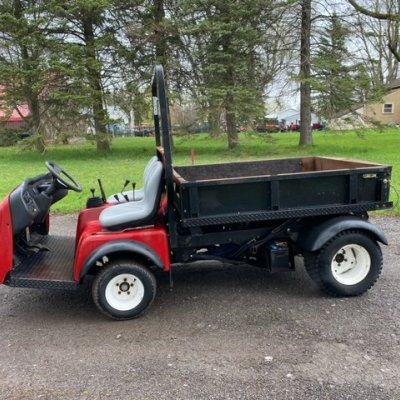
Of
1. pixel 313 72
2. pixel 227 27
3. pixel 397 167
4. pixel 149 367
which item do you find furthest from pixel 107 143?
pixel 149 367

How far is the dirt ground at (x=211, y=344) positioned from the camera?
9.66ft

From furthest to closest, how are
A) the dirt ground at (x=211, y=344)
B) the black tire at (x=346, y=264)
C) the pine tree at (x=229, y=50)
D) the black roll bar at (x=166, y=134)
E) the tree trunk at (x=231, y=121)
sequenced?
1. the tree trunk at (x=231, y=121)
2. the pine tree at (x=229, y=50)
3. the black tire at (x=346, y=264)
4. the black roll bar at (x=166, y=134)
5. the dirt ground at (x=211, y=344)

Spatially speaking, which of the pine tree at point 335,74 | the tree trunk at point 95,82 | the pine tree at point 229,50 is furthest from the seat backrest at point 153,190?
the pine tree at point 335,74

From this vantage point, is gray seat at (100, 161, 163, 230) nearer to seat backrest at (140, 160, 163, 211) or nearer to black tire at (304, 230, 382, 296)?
seat backrest at (140, 160, 163, 211)

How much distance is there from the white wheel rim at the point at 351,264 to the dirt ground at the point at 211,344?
195 millimetres

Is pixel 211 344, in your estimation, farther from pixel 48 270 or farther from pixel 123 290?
pixel 48 270

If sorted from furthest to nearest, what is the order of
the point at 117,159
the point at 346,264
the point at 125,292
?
the point at 117,159 → the point at 346,264 → the point at 125,292

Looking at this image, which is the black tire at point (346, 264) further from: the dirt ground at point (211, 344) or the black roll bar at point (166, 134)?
the black roll bar at point (166, 134)

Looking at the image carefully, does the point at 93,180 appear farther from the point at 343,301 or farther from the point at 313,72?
the point at 313,72

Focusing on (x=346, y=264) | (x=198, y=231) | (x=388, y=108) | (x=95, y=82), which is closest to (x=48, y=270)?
(x=198, y=231)

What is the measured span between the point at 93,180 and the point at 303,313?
9.62m

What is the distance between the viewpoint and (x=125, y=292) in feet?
13.0

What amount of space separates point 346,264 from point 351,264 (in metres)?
0.05

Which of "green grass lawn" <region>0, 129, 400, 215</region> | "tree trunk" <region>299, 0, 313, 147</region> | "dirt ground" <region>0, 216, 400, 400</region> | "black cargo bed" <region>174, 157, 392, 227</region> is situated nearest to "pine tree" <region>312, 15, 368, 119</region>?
"tree trunk" <region>299, 0, 313, 147</region>
